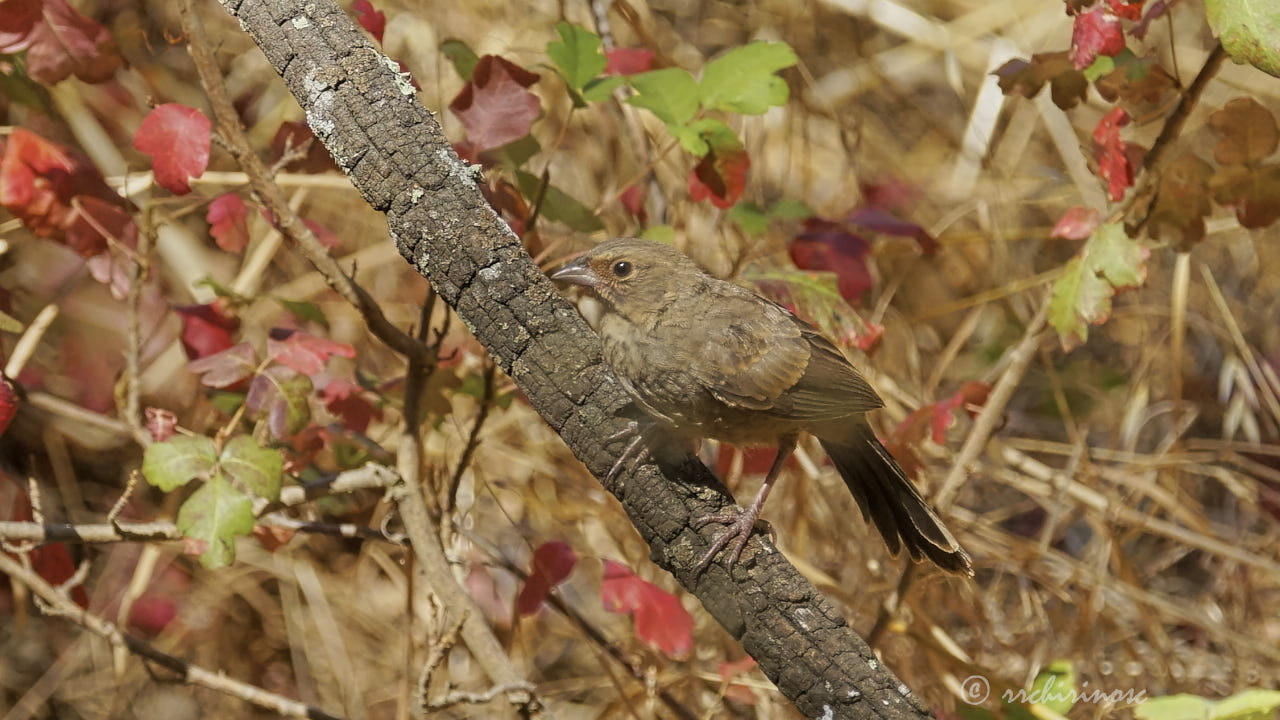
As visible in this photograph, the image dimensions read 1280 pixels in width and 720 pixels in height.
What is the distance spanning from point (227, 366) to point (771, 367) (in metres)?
1.40

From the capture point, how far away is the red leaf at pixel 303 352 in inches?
108

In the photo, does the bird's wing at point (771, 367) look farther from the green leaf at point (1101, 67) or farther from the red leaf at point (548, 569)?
the green leaf at point (1101, 67)

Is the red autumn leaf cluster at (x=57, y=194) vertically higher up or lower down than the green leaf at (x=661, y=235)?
higher up

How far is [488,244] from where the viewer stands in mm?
2350

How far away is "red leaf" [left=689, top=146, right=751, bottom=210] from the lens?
296 cm

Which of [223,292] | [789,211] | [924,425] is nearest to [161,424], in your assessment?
[223,292]

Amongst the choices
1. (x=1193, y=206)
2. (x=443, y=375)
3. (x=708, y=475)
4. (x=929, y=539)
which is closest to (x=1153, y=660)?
(x=929, y=539)

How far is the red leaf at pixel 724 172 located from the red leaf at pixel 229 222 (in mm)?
1266

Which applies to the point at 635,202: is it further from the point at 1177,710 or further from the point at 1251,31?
the point at 1177,710

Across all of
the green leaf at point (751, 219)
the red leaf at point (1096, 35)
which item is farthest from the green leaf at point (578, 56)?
the red leaf at point (1096, 35)

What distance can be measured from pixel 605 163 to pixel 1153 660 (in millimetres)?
3230

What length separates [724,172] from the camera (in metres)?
2.99

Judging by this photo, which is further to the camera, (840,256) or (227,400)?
(840,256)

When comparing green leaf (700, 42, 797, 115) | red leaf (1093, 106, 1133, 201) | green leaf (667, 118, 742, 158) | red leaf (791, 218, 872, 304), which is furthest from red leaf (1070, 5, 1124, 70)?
red leaf (791, 218, 872, 304)
